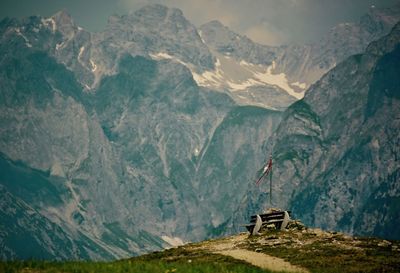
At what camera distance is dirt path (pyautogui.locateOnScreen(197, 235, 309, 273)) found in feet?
215

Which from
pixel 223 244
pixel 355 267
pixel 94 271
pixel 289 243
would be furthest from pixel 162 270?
pixel 223 244

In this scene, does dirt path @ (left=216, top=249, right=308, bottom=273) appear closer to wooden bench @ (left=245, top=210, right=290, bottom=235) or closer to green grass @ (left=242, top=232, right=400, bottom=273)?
green grass @ (left=242, top=232, right=400, bottom=273)

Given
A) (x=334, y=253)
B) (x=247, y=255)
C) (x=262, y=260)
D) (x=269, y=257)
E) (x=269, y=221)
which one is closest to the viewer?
(x=262, y=260)

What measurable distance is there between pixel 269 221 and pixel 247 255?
24.8 meters

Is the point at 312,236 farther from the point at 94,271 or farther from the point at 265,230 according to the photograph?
the point at 94,271

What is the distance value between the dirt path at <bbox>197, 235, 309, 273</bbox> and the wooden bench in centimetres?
167

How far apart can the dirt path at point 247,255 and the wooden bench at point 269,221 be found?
167 cm

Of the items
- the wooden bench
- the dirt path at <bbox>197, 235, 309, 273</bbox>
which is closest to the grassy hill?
the dirt path at <bbox>197, 235, 309, 273</bbox>

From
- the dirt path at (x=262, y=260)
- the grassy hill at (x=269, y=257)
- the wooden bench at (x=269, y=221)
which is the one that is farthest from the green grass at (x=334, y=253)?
the wooden bench at (x=269, y=221)

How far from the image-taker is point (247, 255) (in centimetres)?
7619

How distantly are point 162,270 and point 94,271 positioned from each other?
→ 5461mm

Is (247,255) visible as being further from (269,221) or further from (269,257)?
(269,221)

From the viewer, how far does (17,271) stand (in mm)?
54188

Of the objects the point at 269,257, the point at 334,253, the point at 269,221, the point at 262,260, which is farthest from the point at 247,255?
the point at 269,221
